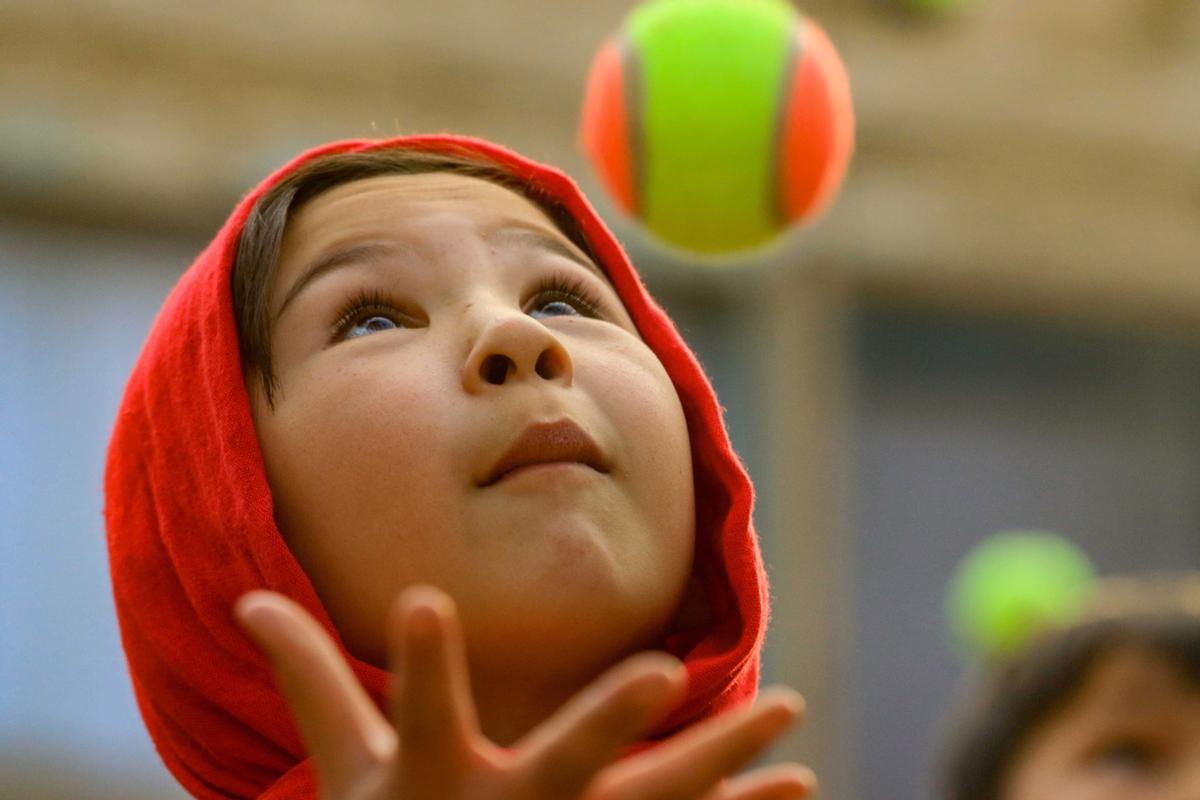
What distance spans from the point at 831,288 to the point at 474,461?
4808 mm

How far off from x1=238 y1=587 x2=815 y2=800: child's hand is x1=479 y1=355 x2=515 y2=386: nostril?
0.99 ft

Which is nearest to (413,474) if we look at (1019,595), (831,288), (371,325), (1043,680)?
(371,325)

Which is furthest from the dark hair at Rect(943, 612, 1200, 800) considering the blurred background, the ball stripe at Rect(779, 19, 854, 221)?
the blurred background

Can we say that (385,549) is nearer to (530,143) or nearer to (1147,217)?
(530,143)

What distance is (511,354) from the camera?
3.72ft

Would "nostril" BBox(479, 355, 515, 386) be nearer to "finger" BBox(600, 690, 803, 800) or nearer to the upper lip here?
the upper lip

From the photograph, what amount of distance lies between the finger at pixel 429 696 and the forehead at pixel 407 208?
47 centimetres

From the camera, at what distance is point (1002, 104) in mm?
6164

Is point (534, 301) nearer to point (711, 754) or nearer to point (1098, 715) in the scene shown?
point (711, 754)

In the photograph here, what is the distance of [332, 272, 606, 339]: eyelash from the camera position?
122 centimetres

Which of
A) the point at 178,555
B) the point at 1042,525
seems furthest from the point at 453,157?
the point at 1042,525

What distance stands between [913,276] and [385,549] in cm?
509

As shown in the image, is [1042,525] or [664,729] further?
[1042,525]

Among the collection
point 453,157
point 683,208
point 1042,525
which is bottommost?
point 453,157
